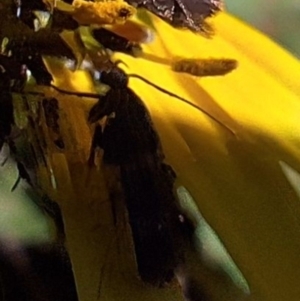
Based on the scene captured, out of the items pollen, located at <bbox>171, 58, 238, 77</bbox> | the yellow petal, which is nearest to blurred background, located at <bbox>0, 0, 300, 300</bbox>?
the yellow petal

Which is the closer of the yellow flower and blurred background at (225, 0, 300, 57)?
the yellow flower

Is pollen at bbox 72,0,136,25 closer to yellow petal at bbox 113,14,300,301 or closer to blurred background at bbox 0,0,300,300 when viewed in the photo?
yellow petal at bbox 113,14,300,301

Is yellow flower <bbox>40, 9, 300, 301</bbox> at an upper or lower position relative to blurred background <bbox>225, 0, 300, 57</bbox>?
lower

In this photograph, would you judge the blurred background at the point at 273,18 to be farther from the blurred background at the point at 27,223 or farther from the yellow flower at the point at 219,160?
the blurred background at the point at 27,223

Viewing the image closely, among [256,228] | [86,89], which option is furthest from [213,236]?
[86,89]

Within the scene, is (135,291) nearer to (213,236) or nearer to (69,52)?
(213,236)

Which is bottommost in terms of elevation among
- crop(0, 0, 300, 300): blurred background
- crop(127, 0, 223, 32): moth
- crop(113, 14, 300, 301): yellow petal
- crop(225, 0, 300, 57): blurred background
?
crop(0, 0, 300, 300): blurred background

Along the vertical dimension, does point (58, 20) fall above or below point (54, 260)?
above
